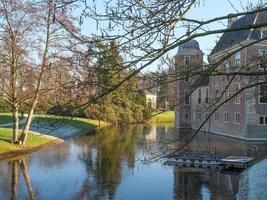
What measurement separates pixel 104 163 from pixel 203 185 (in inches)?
286

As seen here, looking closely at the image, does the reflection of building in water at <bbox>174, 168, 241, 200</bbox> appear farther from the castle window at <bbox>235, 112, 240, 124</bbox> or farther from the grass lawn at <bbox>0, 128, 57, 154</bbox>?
the castle window at <bbox>235, 112, 240, 124</bbox>

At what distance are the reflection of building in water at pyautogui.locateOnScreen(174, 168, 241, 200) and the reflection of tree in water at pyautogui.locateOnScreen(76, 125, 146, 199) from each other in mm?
2583

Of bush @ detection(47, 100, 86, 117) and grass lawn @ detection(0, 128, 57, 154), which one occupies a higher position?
bush @ detection(47, 100, 86, 117)

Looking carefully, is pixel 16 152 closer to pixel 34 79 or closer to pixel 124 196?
pixel 34 79

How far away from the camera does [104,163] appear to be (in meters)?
24.6

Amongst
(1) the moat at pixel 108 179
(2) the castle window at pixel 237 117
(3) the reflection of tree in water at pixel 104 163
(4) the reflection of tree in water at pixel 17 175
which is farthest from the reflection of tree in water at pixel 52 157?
(2) the castle window at pixel 237 117

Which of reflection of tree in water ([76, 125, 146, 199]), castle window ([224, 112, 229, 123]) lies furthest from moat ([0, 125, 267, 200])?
castle window ([224, 112, 229, 123])

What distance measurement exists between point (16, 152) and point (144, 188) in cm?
1179

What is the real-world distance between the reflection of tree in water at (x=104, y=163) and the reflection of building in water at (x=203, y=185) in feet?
8.48

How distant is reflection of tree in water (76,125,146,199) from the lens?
57.1 ft

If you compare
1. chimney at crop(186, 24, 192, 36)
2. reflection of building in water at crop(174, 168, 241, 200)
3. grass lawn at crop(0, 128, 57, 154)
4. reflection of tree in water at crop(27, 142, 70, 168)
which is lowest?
reflection of building in water at crop(174, 168, 241, 200)

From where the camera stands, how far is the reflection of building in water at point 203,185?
16.9 m

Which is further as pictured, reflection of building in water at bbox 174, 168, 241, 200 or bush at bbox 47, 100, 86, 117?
reflection of building in water at bbox 174, 168, 241, 200

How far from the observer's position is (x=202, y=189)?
1795 cm
